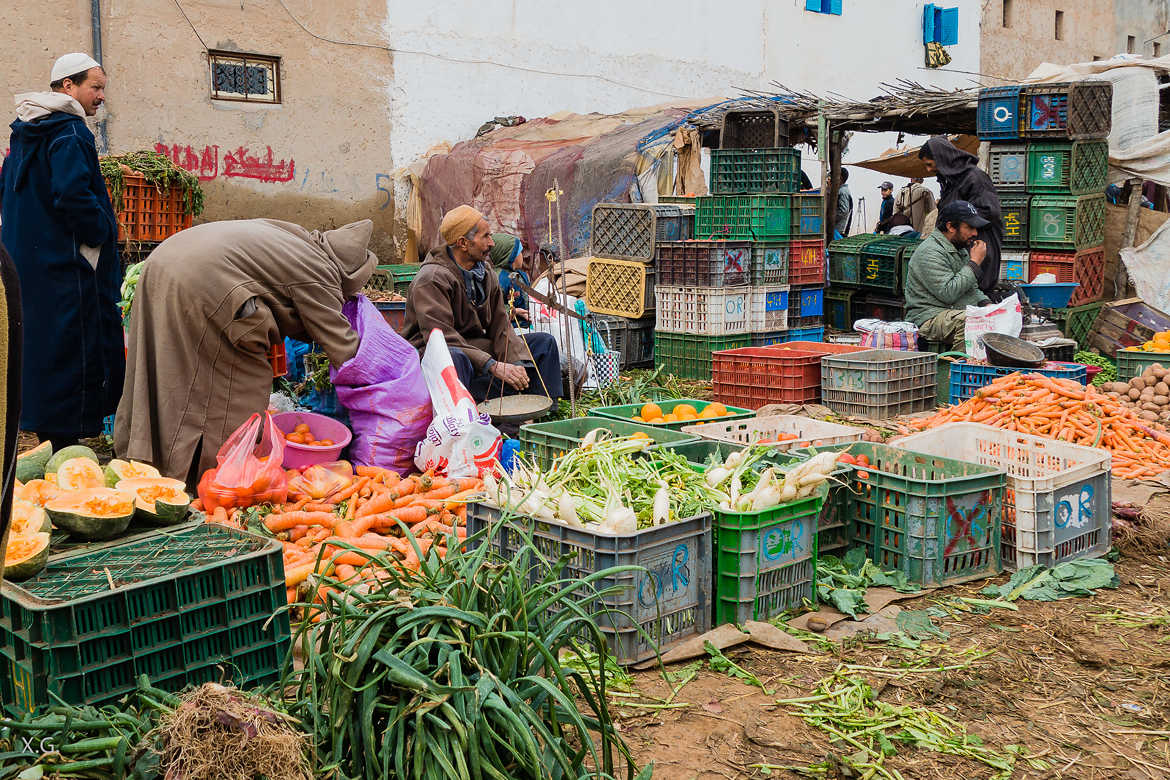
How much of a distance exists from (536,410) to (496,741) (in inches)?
158

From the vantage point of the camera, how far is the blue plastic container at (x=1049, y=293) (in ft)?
31.6

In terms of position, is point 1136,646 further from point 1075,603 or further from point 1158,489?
point 1158,489

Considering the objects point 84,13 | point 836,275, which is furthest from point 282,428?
point 84,13

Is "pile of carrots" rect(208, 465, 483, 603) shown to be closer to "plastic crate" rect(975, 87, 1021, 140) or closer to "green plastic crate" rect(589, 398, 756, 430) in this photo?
"green plastic crate" rect(589, 398, 756, 430)

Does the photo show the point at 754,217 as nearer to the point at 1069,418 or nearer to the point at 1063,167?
the point at 1063,167

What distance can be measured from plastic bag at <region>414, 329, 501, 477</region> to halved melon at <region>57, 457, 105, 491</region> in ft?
6.70

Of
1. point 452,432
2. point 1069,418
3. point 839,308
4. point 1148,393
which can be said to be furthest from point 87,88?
point 839,308

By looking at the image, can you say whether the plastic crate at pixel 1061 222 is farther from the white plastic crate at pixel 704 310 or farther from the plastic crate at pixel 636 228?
the plastic crate at pixel 636 228

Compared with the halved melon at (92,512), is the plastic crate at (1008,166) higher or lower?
higher

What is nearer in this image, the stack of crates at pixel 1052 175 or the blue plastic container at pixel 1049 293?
the blue plastic container at pixel 1049 293

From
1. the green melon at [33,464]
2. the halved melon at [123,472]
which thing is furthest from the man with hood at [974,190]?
the green melon at [33,464]

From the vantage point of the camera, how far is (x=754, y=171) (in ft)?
35.9

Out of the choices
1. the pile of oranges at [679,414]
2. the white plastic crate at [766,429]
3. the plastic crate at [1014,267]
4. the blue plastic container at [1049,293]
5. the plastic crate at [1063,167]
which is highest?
the plastic crate at [1063,167]

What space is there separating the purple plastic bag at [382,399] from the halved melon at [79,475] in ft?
6.63
